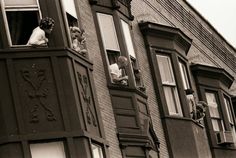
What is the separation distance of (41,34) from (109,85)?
138 inches

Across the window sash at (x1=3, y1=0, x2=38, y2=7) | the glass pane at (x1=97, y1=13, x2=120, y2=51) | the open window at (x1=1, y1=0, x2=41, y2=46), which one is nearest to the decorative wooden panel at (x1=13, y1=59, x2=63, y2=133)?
the open window at (x1=1, y1=0, x2=41, y2=46)

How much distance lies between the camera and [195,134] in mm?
29016

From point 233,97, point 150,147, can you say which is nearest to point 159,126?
point 150,147

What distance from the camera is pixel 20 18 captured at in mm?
22469

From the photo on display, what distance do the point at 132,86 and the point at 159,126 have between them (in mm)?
2807

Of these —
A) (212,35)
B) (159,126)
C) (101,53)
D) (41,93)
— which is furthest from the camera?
(212,35)

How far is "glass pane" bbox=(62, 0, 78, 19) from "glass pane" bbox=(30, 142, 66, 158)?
3.50 m

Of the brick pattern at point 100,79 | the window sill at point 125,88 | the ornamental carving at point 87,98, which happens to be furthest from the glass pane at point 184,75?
the ornamental carving at point 87,98

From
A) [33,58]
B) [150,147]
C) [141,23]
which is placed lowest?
[150,147]

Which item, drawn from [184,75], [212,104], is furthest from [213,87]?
[184,75]

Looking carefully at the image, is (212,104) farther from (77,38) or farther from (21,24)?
(21,24)

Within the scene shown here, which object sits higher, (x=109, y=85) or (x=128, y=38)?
(x=128, y=38)

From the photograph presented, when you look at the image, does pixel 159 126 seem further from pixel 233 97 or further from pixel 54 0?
pixel 233 97

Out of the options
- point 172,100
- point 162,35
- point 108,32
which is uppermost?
point 162,35
